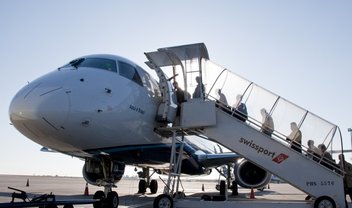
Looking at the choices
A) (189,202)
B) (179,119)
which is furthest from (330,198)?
(179,119)

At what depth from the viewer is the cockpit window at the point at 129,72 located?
937cm

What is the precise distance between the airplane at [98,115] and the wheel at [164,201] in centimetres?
123

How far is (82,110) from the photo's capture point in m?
7.75

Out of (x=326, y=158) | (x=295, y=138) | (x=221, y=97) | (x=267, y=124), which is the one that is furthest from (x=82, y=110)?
(x=326, y=158)

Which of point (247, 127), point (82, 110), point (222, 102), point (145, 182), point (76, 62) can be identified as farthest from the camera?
point (145, 182)

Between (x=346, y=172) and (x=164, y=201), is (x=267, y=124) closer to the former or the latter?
(x=346, y=172)

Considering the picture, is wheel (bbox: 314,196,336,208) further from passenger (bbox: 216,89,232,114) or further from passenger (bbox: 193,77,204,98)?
passenger (bbox: 193,77,204,98)

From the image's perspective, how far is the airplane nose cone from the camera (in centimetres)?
733

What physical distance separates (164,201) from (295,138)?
3.73 meters

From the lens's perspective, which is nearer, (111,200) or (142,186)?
(111,200)

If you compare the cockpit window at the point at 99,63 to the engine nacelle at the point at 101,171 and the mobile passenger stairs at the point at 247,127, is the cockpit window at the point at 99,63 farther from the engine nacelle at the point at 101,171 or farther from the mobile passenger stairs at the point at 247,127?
the engine nacelle at the point at 101,171

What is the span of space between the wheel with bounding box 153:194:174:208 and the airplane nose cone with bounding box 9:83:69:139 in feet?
9.46

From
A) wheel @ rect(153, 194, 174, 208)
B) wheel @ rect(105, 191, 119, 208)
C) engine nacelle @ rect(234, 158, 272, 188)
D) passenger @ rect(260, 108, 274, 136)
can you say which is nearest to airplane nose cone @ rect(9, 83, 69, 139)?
wheel @ rect(105, 191, 119, 208)

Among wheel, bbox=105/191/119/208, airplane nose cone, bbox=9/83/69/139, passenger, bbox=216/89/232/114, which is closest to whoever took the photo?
airplane nose cone, bbox=9/83/69/139
